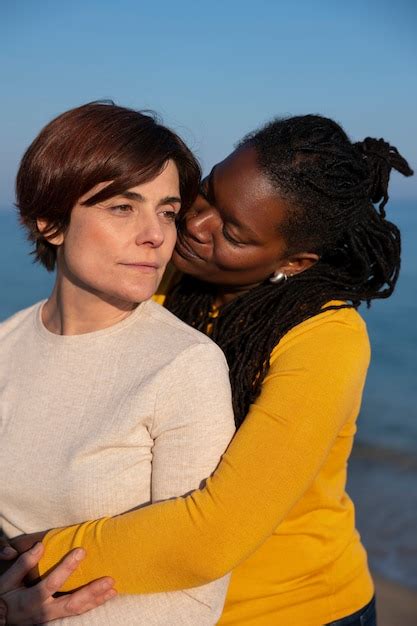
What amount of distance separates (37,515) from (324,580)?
808mm

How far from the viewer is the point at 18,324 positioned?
2.58 meters

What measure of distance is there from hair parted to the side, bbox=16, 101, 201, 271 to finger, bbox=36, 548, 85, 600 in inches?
32.6

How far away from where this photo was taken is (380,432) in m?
9.16

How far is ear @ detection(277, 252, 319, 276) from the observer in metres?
2.59

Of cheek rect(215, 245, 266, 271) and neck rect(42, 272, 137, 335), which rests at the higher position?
cheek rect(215, 245, 266, 271)

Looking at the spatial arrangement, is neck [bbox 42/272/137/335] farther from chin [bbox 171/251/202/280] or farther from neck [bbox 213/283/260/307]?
neck [bbox 213/283/260/307]

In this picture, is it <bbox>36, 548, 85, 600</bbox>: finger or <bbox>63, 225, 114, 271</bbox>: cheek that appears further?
<bbox>63, 225, 114, 271</bbox>: cheek

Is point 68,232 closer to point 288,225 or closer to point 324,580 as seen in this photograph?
point 288,225

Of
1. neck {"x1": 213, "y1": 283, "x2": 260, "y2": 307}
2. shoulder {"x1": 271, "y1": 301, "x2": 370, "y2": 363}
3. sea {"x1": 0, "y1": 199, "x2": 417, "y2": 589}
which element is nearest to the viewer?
shoulder {"x1": 271, "y1": 301, "x2": 370, "y2": 363}

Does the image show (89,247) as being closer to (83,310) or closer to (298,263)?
(83,310)

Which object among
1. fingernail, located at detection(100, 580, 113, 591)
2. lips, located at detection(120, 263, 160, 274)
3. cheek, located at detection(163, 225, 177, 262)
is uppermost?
cheek, located at detection(163, 225, 177, 262)

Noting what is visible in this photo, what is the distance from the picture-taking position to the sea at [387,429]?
6001 mm

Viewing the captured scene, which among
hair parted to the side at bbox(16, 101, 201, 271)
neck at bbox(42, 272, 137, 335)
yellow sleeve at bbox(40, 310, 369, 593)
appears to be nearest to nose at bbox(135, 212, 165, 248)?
hair parted to the side at bbox(16, 101, 201, 271)

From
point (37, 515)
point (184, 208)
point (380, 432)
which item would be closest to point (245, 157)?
point (184, 208)
